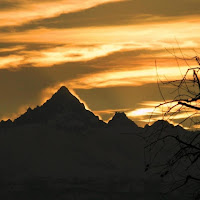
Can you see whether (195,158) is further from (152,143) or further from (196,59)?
(196,59)

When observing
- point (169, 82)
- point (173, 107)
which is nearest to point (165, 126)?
point (173, 107)

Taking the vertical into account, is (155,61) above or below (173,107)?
above

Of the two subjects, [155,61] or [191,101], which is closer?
[191,101]

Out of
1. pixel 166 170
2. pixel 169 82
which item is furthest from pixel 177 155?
pixel 169 82

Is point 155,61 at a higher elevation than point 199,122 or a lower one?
higher

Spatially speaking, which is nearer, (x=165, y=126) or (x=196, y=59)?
(x=165, y=126)

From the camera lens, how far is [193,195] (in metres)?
9.24

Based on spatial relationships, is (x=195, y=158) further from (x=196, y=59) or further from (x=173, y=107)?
(x=196, y=59)

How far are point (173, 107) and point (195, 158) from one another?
2.90 ft

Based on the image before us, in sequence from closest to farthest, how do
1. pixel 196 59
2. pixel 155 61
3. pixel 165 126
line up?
pixel 165 126 < pixel 196 59 < pixel 155 61

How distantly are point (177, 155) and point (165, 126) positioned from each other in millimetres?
517

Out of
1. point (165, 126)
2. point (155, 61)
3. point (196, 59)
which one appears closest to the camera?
point (165, 126)

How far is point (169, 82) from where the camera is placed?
1041 centimetres

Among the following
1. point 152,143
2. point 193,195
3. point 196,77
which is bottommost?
point 193,195
